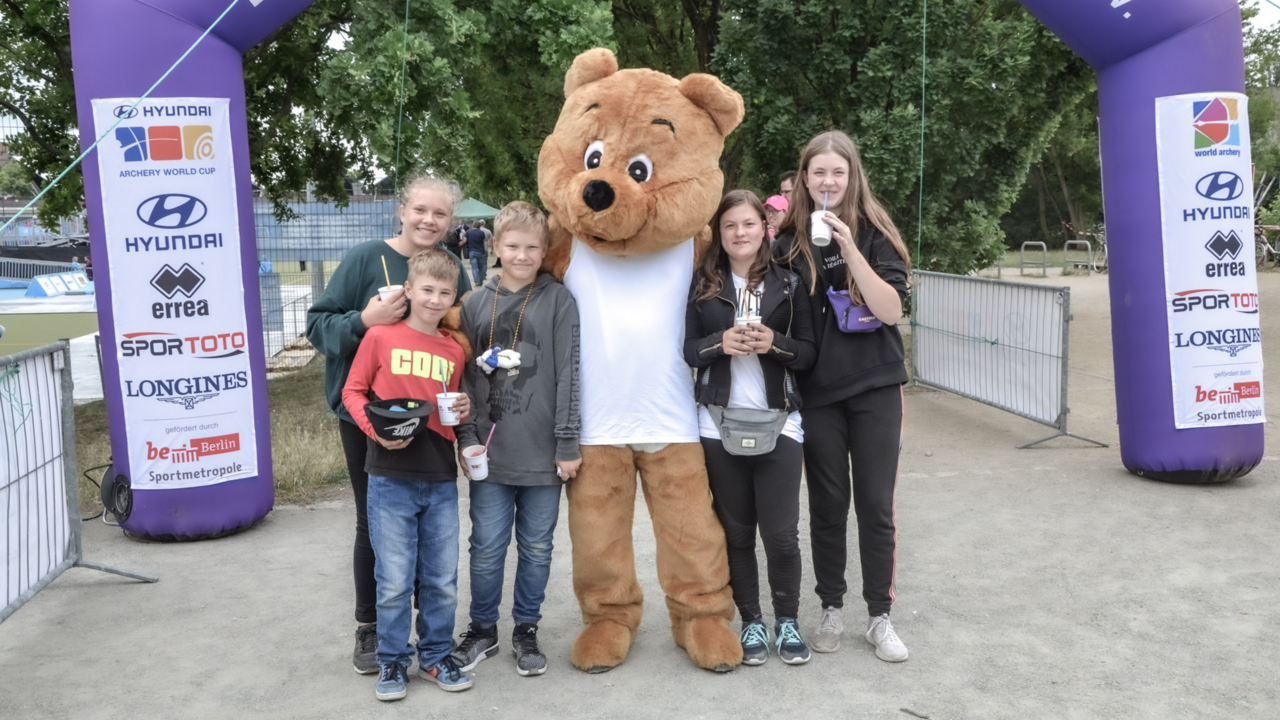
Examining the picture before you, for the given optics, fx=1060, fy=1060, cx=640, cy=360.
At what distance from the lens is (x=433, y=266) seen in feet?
11.6

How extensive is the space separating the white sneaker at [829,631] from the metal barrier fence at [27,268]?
76.2 ft

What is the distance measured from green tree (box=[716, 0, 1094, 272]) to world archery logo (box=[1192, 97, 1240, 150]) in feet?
13.8

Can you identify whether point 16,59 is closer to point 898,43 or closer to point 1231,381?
point 898,43

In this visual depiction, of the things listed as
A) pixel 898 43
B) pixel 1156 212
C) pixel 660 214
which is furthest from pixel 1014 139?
pixel 660 214

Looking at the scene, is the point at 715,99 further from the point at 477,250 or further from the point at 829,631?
the point at 477,250

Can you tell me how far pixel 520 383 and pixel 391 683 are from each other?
1.12 meters

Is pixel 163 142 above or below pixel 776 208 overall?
above

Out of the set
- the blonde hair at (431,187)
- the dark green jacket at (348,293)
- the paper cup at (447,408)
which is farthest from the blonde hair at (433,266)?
the paper cup at (447,408)

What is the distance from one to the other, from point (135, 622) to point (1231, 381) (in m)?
5.78

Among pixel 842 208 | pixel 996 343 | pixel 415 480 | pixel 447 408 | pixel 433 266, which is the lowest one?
pixel 415 480

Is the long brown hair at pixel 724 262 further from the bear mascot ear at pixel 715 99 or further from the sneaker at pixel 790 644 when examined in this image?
the sneaker at pixel 790 644

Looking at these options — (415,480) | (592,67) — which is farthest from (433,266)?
(592,67)

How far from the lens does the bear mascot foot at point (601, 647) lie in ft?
12.6

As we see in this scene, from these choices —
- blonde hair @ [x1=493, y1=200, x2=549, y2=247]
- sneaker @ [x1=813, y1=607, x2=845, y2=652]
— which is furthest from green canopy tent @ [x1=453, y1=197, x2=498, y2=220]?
sneaker @ [x1=813, y1=607, x2=845, y2=652]
